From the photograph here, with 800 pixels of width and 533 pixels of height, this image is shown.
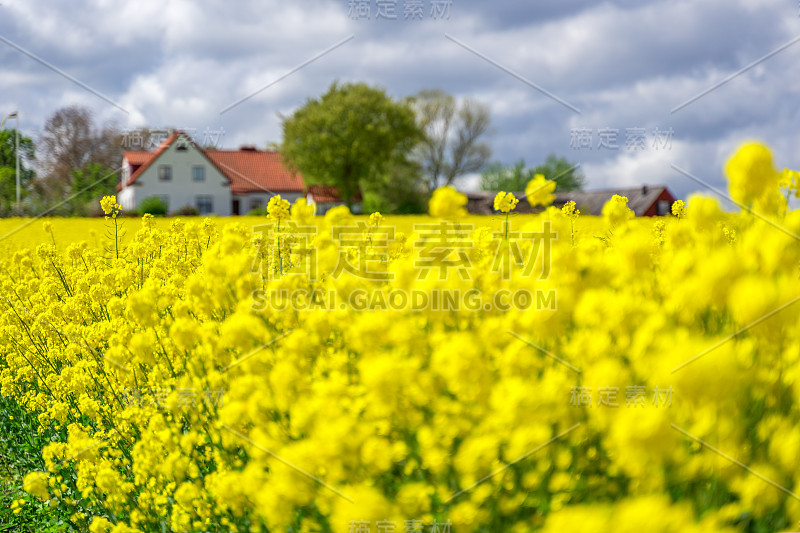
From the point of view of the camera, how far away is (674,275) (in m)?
2.26

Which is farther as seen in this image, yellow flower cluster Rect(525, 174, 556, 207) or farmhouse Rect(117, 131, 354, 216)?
farmhouse Rect(117, 131, 354, 216)

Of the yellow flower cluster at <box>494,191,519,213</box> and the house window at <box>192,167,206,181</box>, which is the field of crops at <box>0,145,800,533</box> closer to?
the yellow flower cluster at <box>494,191,519,213</box>

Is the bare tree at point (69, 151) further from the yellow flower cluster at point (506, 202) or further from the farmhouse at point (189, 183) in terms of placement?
the yellow flower cluster at point (506, 202)

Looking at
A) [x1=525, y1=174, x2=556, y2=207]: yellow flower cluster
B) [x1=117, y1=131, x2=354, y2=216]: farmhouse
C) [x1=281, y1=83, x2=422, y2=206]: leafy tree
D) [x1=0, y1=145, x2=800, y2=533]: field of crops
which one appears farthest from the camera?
[x1=117, y1=131, x2=354, y2=216]: farmhouse

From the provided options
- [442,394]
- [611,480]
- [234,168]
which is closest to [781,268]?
[611,480]

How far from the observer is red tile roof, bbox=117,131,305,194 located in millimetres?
44219

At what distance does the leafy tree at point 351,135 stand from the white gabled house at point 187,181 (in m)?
4.16

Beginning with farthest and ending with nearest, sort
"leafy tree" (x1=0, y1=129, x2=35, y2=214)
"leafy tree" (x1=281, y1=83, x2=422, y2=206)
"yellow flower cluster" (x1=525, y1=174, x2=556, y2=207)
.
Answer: "leafy tree" (x1=281, y1=83, x2=422, y2=206) → "leafy tree" (x1=0, y1=129, x2=35, y2=214) → "yellow flower cluster" (x1=525, y1=174, x2=556, y2=207)

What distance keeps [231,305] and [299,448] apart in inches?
69.6

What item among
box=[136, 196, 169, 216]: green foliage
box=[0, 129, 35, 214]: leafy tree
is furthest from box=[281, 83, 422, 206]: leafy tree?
box=[0, 129, 35, 214]: leafy tree

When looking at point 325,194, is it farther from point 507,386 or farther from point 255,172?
point 507,386

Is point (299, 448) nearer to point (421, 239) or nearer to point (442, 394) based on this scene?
point (442, 394)

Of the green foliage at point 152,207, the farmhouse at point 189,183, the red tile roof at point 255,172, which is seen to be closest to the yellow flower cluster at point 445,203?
the green foliage at point 152,207

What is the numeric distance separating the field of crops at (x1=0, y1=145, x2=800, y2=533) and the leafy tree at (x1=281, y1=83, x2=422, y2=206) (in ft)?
118
